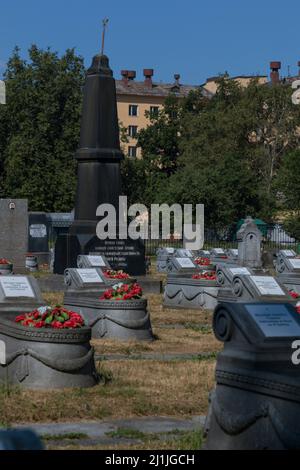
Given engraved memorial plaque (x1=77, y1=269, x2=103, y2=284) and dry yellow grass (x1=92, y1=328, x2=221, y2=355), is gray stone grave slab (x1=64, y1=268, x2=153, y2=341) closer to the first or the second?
dry yellow grass (x1=92, y1=328, x2=221, y2=355)

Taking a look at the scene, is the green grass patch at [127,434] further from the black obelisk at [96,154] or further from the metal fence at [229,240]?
the metal fence at [229,240]

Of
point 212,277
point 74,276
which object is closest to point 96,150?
point 212,277

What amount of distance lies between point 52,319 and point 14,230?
733 inches

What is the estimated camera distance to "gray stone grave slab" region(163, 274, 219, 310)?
22219 mm

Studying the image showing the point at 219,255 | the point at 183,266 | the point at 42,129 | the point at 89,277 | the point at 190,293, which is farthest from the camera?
the point at 42,129

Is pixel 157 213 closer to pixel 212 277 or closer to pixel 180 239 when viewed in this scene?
pixel 180 239

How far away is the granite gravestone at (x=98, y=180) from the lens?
26000 mm

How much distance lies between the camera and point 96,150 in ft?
87.9

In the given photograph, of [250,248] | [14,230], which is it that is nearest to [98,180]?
[14,230]

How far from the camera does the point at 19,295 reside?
1258 centimetres

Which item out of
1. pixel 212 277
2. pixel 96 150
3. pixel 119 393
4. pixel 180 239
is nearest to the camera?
pixel 119 393

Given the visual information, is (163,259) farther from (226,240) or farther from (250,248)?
(226,240)
